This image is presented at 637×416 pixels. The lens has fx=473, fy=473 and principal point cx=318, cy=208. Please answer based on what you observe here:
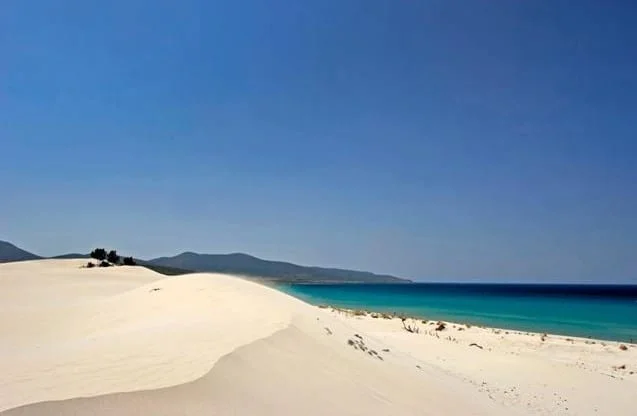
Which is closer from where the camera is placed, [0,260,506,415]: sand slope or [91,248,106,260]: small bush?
[0,260,506,415]: sand slope

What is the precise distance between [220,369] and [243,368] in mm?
381

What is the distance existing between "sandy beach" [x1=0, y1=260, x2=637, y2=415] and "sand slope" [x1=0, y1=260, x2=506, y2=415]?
0.8 inches

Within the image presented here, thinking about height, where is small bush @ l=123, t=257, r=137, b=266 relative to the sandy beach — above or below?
above

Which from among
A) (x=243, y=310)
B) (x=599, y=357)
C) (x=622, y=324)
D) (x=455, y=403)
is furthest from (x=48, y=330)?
(x=622, y=324)

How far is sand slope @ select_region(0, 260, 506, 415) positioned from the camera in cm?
448

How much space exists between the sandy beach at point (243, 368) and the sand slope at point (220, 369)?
20mm

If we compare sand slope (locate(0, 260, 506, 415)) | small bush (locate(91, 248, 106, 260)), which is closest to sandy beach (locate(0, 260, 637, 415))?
sand slope (locate(0, 260, 506, 415))

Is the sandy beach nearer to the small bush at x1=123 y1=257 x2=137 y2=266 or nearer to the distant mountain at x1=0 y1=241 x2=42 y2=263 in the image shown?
the small bush at x1=123 y1=257 x2=137 y2=266

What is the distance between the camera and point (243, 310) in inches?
390

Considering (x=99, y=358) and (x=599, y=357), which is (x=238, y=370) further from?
(x=599, y=357)

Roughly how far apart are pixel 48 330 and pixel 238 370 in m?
8.56

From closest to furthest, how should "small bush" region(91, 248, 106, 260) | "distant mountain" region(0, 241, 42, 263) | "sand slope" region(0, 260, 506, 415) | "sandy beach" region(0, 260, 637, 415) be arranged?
"sand slope" region(0, 260, 506, 415) < "sandy beach" region(0, 260, 637, 415) < "small bush" region(91, 248, 106, 260) < "distant mountain" region(0, 241, 42, 263)

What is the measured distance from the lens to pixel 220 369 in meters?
5.53

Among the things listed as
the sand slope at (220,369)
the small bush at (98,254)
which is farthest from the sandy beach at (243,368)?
the small bush at (98,254)
